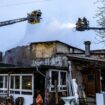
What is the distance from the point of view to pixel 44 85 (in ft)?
93.2

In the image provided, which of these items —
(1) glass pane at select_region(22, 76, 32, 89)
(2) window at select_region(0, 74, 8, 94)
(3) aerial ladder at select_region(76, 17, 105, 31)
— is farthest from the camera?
(2) window at select_region(0, 74, 8, 94)

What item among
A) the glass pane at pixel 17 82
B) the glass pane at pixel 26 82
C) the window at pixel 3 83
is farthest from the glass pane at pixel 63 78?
the window at pixel 3 83

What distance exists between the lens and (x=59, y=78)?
29516mm

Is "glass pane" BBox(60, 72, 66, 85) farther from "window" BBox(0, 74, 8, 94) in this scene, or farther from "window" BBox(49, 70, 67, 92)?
"window" BBox(0, 74, 8, 94)

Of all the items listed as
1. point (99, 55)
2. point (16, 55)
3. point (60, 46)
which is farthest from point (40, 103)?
point (16, 55)

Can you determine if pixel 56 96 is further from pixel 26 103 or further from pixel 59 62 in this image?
pixel 59 62

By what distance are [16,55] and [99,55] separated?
24.8 m

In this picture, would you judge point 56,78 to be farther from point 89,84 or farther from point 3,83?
point 3,83

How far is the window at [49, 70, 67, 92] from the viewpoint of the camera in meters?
28.4

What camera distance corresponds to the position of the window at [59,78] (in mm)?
28438

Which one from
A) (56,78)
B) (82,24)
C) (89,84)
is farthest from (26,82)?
(82,24)

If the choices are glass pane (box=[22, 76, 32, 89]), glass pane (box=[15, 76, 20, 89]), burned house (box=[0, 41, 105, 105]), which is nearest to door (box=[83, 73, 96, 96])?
burned house (box=[0, 41, 105, 105])

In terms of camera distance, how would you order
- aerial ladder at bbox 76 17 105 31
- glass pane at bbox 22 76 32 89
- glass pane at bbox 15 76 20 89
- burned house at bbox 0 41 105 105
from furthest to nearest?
aerial ladder at bbox 76 17 105 31 → glass pane at bbox 15 76 20 89 → glass pane at bbox 22 76 32 89 → burned house at bbox 0 41 105 105

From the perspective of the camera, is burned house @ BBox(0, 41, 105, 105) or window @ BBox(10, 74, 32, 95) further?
window @ BBox(10, 74, 32, 95)
